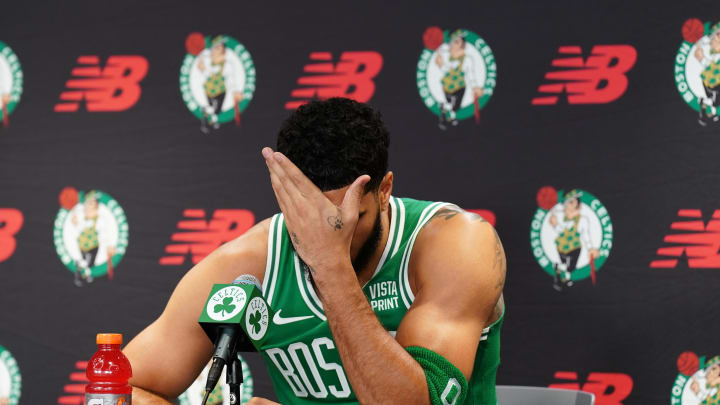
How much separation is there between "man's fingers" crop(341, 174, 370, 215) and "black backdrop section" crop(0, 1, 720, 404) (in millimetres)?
1236

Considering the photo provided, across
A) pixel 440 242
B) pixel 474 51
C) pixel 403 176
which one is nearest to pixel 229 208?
pixel 403 176

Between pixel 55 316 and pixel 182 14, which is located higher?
pixel 182 14

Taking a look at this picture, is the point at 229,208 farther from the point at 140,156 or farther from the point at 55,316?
the point at 55,316

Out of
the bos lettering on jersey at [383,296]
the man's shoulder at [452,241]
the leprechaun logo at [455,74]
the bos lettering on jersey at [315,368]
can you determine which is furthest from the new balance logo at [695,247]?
the bos lettering on jersey at [315,368]

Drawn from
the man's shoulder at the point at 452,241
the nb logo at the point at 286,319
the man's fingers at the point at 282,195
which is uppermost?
the man's fingers at the point at 282,195

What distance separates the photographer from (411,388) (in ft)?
4.16

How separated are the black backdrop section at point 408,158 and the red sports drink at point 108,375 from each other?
4.31ft

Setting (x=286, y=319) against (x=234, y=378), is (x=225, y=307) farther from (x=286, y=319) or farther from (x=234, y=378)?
(x=286, y=319)

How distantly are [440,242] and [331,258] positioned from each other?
1.02 ft

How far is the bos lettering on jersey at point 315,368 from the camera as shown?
5.16 feet

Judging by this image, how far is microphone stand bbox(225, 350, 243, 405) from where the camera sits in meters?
1.04

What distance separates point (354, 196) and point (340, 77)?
1.39 metres

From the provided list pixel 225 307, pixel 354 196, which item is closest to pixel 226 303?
pixel 225 307

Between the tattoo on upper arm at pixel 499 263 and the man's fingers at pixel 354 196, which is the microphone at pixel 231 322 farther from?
the tattoo on upper arm at pixel 499 263
